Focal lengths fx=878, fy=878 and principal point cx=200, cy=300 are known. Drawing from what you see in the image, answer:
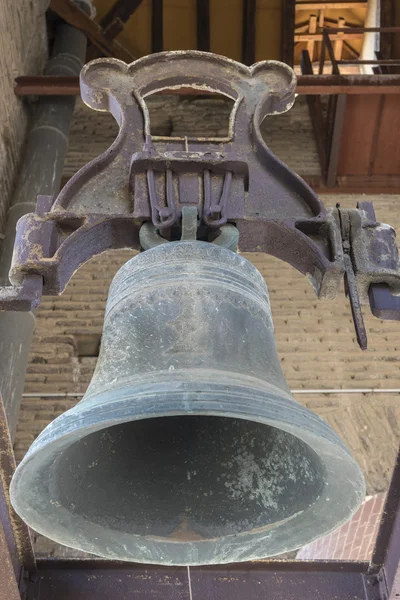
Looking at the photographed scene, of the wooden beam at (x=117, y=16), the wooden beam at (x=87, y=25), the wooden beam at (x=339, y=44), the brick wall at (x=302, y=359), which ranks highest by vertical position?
the wooden beam at (x=339, y=44)

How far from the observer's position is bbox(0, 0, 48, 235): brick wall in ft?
21.6

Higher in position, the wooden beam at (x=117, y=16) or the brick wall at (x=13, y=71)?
the wooden beam at (x=117, y=16)

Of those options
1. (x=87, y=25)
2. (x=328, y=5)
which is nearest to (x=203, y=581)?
(x=87, y=25)

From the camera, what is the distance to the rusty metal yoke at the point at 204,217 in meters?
2.80

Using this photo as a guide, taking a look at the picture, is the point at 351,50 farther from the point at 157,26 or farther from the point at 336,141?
the point at 336,141

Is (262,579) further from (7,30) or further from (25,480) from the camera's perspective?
(7,30)

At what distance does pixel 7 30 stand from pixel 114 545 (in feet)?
17.1

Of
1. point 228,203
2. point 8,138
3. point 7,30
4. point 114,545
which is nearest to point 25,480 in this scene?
point 114,545

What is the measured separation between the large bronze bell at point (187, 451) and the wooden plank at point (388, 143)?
546 cm

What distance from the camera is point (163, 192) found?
2891 millimetres

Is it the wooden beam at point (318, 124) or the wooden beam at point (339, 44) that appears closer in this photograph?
the wooden beam at point (318, 124)

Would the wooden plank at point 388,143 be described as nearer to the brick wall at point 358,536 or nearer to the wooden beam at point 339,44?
the brick wall at point 358,536

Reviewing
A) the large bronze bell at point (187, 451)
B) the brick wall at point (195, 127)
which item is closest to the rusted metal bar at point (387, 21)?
the brick wall at point (195, 127)

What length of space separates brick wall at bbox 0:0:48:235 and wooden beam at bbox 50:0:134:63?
1.65ft
